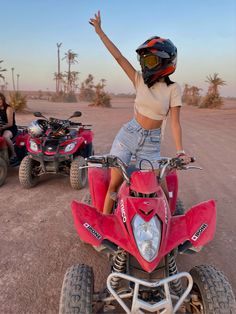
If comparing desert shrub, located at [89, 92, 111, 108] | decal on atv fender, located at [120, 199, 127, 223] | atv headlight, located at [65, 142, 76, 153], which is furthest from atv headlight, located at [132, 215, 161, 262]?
desert shrub, located at [89, 92, 111, 108]

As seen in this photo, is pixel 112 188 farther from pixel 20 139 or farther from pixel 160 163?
pixel 20 139

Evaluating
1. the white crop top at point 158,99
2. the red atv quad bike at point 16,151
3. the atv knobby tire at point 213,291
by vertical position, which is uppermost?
the white crop top at point 158,99

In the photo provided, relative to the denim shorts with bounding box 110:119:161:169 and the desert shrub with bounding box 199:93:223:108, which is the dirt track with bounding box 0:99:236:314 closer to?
the denim shorts with bounding box 110:119:161:169

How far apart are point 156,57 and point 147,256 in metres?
1.64

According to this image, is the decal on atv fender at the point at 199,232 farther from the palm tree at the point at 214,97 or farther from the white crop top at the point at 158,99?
the palm tree at the point at 214,97

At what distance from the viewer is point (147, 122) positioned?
3.06m

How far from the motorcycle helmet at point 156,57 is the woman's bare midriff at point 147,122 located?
0.36m

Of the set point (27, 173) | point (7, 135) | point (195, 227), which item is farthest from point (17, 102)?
point (195, 227)

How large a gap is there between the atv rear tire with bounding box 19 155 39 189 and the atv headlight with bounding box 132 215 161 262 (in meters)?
3.74

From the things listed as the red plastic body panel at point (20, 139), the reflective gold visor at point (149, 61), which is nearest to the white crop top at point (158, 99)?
the reflective gold visor at point (149, 61)

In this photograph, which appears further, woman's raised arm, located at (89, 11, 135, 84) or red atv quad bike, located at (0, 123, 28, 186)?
red atv quad bike, located at (0, 123, 28, 186)

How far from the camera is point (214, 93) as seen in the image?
3678 centimetres

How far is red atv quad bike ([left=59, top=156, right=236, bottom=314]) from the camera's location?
83.0 inches

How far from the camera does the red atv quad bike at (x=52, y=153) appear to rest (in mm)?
5602
